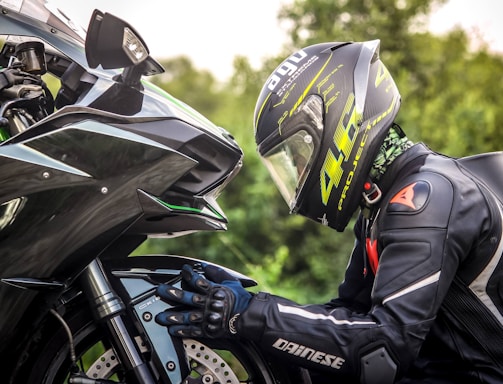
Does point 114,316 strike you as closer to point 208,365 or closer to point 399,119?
point 208,365

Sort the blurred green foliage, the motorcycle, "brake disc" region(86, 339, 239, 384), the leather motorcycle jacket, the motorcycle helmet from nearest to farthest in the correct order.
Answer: the motorcycle, the leather motorcycle jacket, "brake disc" region(86, 339, 239, 384), the motorcycle helmet, the blurred green foliage

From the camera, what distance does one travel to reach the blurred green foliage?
7668 mm

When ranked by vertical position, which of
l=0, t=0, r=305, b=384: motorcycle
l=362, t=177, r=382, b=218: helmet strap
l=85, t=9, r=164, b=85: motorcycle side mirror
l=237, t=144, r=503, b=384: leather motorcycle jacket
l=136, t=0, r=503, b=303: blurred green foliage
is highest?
l=136, t=0, r=503, b=303: blurred green foliage

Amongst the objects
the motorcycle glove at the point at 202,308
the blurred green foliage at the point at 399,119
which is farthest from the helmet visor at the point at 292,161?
the blurred green foliage at the point at 399,119

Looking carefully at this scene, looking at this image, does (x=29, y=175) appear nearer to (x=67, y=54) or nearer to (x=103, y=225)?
(x=103, y=225)

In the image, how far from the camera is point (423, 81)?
11695 millimetres

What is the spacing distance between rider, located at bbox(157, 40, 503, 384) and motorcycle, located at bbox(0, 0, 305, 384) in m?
0.14

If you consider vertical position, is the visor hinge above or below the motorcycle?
below

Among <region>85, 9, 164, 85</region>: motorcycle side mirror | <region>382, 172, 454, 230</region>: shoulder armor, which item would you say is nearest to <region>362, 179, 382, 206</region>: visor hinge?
<region>382, 172, 454, 230</region>: shoulder armor

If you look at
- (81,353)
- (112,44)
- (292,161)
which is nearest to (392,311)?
(292,161)

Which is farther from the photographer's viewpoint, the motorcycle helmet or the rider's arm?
the motorcycle helmet

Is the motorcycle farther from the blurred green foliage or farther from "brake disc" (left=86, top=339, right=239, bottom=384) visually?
the blurred green foliage

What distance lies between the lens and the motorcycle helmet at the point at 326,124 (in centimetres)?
272

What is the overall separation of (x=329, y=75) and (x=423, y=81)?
9274 millimetres
